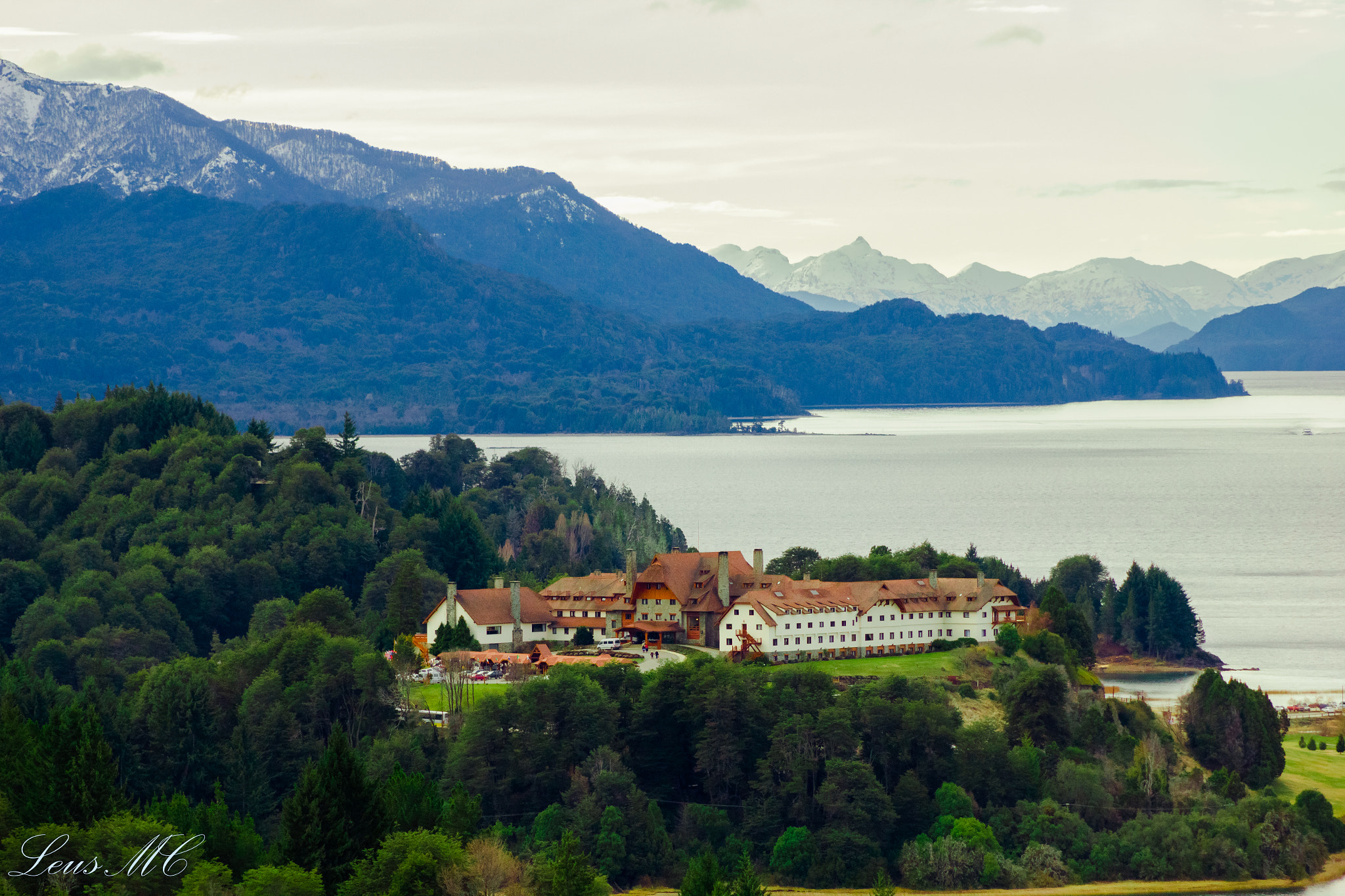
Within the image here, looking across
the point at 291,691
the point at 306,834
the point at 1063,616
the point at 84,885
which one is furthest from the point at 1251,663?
the point at 84,885

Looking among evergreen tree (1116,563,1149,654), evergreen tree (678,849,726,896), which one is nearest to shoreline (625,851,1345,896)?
evergreen tree (678,849,726,896)

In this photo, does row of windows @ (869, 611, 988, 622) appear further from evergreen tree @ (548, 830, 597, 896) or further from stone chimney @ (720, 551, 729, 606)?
evergreen tree @ (548, 830, 597, 896)

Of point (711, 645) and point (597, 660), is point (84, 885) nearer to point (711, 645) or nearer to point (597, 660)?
point (597, 660)

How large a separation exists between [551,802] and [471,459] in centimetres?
9611

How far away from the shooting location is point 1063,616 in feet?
264

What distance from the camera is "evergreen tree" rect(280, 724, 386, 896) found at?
161ft

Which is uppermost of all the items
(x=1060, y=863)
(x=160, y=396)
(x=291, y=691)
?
(x=160, y=396)

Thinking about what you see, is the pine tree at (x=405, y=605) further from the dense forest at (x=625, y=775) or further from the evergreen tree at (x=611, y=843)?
the evergreen tree at (x=611, y=843)

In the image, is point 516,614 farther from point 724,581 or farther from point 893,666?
point 893,666

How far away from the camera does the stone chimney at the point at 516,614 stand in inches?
2997
